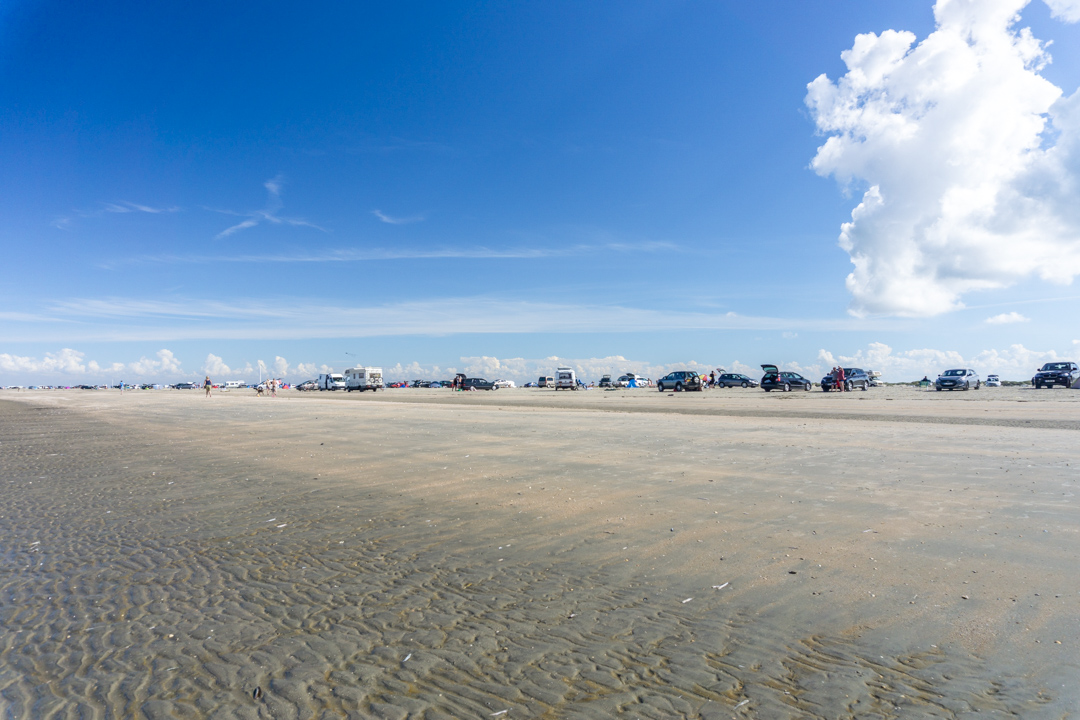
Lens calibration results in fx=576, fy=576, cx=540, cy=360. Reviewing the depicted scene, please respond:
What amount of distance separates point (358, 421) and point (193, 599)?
17897 mm

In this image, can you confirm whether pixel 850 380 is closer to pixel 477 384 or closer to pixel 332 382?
pixel 477 384

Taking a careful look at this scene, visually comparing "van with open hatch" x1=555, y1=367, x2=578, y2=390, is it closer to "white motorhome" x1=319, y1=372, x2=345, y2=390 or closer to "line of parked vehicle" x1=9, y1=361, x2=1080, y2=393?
"line of parked vehicle" x1=9, y1=361, x2=1080, y2=393

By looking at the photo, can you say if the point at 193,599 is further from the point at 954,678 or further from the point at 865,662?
the point at 954,678

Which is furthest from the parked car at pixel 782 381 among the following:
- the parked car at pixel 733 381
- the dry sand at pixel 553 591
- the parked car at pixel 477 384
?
the dry sand at pixel 553 591

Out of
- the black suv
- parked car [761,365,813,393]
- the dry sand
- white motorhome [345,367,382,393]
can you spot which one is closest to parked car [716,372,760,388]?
parked car [761,365,813,393]

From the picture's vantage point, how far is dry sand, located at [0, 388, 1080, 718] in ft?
11.1

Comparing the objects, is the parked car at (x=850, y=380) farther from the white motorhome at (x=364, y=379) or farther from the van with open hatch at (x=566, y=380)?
the white motorhome at (x=364, y=379)

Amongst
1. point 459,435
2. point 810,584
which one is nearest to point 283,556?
point 810,584

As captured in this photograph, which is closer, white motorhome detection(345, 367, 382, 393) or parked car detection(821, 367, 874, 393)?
parked car detection(821, 367, 874, 393)

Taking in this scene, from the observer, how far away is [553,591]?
501cm

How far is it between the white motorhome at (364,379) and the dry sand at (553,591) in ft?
232

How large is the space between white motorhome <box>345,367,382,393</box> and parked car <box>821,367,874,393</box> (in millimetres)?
56553

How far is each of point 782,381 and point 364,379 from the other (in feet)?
178

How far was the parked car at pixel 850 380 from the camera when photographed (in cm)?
5062
